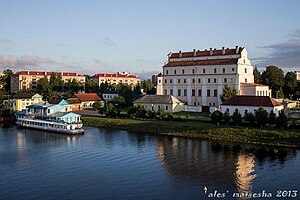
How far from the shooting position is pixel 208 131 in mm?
34125

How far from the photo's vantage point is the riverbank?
3030 cm

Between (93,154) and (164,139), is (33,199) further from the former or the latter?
(164,139)

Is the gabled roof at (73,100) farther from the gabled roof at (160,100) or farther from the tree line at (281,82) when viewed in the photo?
the tree line at (281,82)

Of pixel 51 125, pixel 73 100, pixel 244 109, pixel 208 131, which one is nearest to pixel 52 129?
pixel 51 125

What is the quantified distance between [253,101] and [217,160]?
16.0 metres

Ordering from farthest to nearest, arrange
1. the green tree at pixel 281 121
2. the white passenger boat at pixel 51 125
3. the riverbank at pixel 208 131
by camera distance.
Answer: the white passenger boat at pixel 51 125 < the green tree at pixel 281 121 < the riverbank at pixel 208 131

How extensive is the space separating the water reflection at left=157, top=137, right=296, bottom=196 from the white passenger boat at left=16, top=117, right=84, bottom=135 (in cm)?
1062

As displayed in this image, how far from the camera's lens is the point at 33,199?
A: 56.9ft

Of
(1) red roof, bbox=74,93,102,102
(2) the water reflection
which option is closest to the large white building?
(1) red roof, bbox=74,93,102,102

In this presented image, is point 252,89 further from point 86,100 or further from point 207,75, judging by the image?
point 86,100

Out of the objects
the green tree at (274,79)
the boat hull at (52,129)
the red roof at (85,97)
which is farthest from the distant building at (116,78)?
the boat hull at (52,129)

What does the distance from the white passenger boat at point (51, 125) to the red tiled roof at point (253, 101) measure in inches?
666

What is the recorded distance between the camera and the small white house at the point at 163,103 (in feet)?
158

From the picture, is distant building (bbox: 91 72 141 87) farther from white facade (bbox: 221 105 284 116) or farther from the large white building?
white facade (bbox: 221 105 284 116)
